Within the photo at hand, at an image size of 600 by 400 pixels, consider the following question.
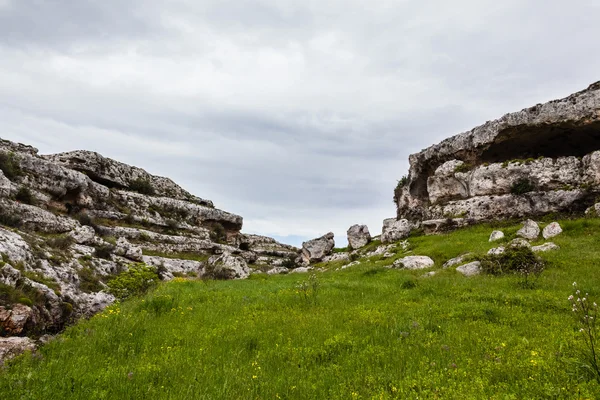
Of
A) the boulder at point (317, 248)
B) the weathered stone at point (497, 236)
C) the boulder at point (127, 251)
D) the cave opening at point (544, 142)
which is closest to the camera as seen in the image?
the weathered stone at point (497, 236)

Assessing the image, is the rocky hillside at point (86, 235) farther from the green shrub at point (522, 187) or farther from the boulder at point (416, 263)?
the green shrub at point (522, 187)

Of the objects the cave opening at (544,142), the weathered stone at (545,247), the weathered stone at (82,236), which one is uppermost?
the cave opening at (544,142)

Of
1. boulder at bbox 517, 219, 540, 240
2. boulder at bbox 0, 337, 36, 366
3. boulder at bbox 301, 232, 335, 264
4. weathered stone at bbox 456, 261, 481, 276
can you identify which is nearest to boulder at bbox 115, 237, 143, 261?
boulder at bbox 0, 337, 36, 366

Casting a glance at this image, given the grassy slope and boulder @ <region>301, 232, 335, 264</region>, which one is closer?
the grassy slope

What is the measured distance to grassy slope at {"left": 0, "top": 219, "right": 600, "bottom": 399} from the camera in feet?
19.3

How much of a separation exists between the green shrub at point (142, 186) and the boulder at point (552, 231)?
71321mm

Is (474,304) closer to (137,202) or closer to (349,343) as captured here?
(349,343)

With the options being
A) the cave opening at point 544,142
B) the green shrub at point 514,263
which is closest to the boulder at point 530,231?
the green shrub at point 514,263

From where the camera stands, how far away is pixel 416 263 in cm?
2884

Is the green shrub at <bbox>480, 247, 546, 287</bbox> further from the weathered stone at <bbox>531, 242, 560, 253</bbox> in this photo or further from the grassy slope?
the grassy slope

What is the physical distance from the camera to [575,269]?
1881 cm

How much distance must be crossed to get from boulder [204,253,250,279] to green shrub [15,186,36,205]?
23.8 metres

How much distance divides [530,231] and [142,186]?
70.8m

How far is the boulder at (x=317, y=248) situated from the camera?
7219 cm
